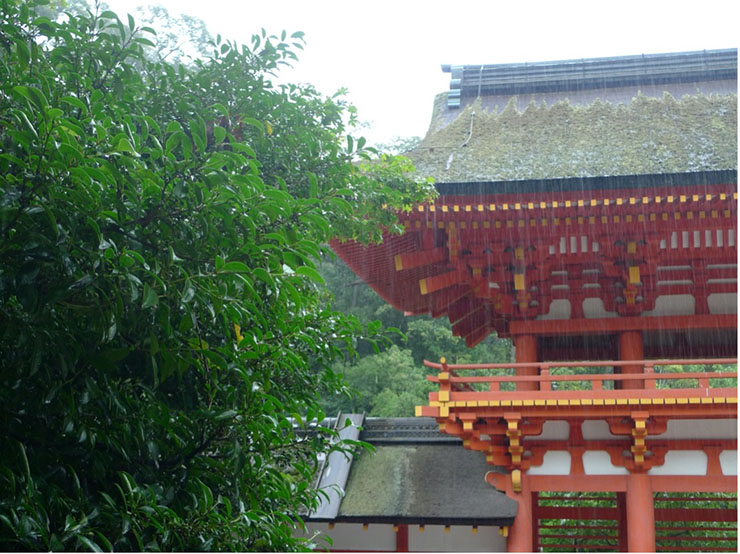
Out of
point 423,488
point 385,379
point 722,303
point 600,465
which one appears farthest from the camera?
point 385,379

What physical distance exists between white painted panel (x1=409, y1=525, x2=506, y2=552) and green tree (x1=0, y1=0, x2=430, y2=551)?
4512 millimetres

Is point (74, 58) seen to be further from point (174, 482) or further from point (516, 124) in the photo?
point (516, 124)

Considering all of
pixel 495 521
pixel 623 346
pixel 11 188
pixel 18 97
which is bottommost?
pixel 495 521

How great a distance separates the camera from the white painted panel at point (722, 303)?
7.13 meters

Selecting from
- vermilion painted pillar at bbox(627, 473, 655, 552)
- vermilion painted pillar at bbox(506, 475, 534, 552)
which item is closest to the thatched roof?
vermilion painted pillar at bbox(627, 473, 655, 552)

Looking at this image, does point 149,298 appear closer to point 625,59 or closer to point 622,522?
point 622,522

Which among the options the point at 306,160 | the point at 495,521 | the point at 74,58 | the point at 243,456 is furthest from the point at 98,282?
the point at 495,521

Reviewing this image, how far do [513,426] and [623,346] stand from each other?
1509 millimetres

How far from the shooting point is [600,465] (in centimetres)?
688

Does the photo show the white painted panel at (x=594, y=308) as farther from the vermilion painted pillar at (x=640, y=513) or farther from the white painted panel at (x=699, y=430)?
the vermilion painted pillar at (x=640, y=513)

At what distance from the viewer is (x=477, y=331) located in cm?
959

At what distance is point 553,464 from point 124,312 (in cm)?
540

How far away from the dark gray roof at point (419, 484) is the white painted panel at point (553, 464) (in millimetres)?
375

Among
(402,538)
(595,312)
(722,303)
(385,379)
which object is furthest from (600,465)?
(385,379)
